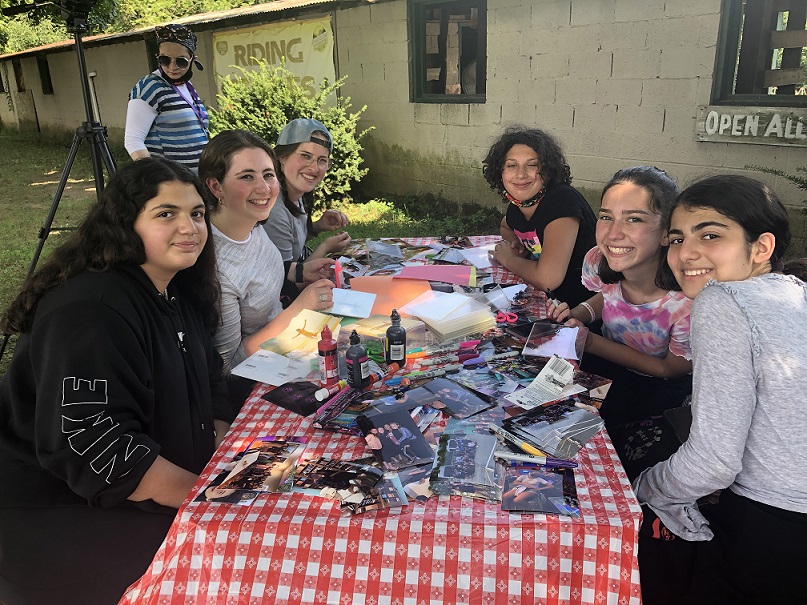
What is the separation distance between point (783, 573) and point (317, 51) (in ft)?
27.6

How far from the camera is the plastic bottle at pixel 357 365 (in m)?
1.92

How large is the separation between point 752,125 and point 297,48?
6273 mm

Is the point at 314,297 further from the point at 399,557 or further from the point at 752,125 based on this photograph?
the point at 752,125

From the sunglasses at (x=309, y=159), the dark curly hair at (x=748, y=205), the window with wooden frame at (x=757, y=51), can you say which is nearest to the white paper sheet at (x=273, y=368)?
the dark curly hair at (x=748, y=205)

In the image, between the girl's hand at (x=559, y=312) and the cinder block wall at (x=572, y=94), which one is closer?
the girl's hand at (x=559, y=312)

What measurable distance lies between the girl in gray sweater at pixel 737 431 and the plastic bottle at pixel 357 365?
2.86 feet

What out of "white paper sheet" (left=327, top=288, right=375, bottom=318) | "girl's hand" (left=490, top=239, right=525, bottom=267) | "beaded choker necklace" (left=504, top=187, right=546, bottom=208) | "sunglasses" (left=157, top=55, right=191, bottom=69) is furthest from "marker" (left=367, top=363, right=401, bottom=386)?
"sunglasses" (left=157, top=55, right=191, bottom=69)

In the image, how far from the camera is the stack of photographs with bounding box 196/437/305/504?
4.71 ft

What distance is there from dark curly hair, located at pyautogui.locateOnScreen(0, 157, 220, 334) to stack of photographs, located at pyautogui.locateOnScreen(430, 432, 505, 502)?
104 centimetres

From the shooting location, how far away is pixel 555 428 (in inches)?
65.8

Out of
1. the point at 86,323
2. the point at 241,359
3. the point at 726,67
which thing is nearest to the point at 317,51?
the point at 726,67

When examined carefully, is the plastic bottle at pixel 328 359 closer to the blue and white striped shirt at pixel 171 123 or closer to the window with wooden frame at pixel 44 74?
the blue and white striped shirt at pixel 171 123

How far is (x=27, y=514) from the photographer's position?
5.49 ft

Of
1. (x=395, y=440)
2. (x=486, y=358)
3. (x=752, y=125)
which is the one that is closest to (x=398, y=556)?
(x=395, y=440)
